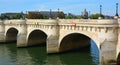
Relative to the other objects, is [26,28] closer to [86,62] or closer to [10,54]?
[10,54]

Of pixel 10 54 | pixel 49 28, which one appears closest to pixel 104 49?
pixel 49 28

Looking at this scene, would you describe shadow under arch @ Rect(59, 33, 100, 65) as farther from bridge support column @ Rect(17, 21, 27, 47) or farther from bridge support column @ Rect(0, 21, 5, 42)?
bridge support column @ Rect(0, 21, 5, 42)

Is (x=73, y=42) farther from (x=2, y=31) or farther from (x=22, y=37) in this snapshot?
(x=2, y=31)

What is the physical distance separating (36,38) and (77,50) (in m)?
12.4

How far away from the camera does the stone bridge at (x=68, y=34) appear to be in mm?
35156

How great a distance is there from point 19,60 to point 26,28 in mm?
15921

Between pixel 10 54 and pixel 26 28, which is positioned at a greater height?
pixel 26 28

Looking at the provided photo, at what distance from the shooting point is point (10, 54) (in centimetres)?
5100

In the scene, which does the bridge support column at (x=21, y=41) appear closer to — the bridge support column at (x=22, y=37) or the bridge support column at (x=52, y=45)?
the bridge support column at (x=22, y=37)

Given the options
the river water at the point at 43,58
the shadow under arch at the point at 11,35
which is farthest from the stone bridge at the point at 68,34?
the river water at the point at 43,58

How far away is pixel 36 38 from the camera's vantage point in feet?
199

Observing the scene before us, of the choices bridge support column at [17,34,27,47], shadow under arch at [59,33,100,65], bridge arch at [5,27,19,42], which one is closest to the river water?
Result: shadow under arch at [59,33,100,65]

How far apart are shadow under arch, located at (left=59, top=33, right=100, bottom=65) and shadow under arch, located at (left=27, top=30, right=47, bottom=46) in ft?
35.7

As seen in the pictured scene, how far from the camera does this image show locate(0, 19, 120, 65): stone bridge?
35.2m
